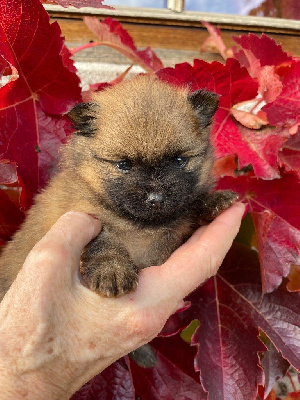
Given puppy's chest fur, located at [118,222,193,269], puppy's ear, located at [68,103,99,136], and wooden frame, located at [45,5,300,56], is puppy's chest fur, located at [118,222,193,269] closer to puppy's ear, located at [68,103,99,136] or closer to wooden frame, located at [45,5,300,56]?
puppy's ear, located at [68,103,99,136]

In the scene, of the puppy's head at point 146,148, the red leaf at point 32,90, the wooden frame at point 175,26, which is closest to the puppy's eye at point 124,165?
the puppy's head at point 146,148

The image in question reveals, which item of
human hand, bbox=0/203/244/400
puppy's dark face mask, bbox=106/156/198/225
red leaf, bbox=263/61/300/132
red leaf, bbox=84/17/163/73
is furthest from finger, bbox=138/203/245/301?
red leaf, bbox=84/17/163/73

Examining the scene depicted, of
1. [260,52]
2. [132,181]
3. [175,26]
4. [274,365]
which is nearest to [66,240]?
[132,181]

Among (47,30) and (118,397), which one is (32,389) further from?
(47,30)

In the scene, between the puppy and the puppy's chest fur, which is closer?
the puppy

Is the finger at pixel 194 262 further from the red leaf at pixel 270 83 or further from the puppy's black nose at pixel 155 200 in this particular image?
the red leaf at pixel 270 83

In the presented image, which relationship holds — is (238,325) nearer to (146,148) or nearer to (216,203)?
(216,203)
